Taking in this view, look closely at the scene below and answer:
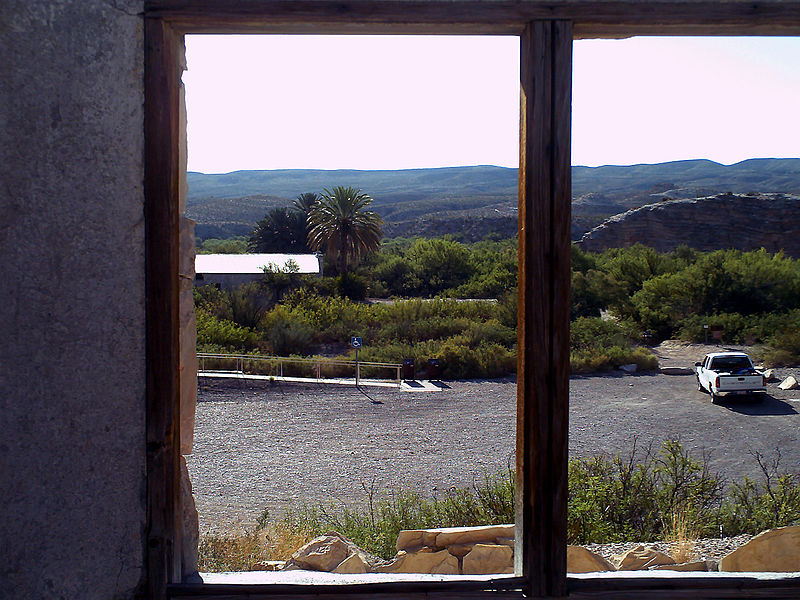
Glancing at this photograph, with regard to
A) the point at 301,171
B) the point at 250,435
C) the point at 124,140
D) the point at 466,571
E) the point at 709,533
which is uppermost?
the point at 301,171

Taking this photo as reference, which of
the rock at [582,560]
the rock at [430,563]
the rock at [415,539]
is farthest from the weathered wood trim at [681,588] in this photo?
the rock at [415,539]

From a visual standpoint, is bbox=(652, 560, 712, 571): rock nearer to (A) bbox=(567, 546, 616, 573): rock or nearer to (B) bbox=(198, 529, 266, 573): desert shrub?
(A) bbox=(567, 546, 616, 573): rock

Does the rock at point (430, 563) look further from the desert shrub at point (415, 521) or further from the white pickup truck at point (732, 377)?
the white pickup truck at point (732, 377)

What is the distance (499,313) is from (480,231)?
5383cm

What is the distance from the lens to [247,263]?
1266 inches

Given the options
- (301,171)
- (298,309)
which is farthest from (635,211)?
(301,171)

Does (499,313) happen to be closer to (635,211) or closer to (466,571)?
(466,571)

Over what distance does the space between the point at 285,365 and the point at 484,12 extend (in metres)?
17.2

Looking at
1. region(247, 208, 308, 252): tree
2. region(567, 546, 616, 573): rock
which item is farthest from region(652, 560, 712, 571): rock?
region(247, 208, 308, 252): tree

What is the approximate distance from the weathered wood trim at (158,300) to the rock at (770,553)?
9.27 ft

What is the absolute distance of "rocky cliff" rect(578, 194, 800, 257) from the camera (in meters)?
45.4

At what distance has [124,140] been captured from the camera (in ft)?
8.05

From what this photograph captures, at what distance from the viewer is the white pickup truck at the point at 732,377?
48.7 feet

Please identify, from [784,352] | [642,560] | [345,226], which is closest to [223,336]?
[345,226]
